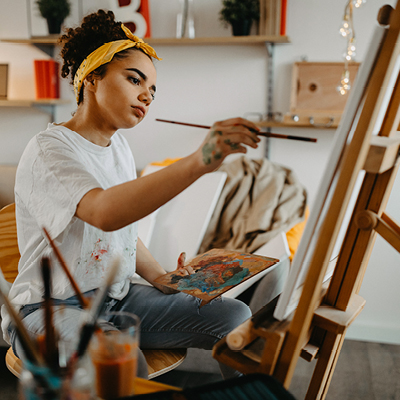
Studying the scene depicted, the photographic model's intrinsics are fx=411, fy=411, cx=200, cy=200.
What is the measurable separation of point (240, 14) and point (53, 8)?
0.99 m

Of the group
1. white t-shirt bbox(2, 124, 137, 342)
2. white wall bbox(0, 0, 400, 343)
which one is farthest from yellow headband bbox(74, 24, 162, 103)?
white wall bbox(0, 0, 400, 343)

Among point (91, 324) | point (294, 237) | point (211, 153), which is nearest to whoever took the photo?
point (91, 324)

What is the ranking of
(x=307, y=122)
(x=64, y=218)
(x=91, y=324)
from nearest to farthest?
(x=91, y=324) → (x=64, y=218) → (x=307, y=122)

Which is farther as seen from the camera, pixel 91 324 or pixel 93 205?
pixel 93 205

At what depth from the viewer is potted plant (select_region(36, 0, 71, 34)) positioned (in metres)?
2.17

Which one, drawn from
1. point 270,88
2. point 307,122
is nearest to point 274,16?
point 270,88

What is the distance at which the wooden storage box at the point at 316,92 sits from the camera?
2.12 metres

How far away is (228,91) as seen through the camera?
227 centimetres

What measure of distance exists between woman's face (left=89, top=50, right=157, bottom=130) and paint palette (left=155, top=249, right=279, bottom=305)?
394 mm

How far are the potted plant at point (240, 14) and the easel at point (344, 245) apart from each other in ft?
4.81

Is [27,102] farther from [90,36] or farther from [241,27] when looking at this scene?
[90,36]

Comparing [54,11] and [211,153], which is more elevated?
[54,11]

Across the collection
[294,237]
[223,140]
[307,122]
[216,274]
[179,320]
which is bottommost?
[294,237]

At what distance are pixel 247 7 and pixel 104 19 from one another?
3.88 ft
